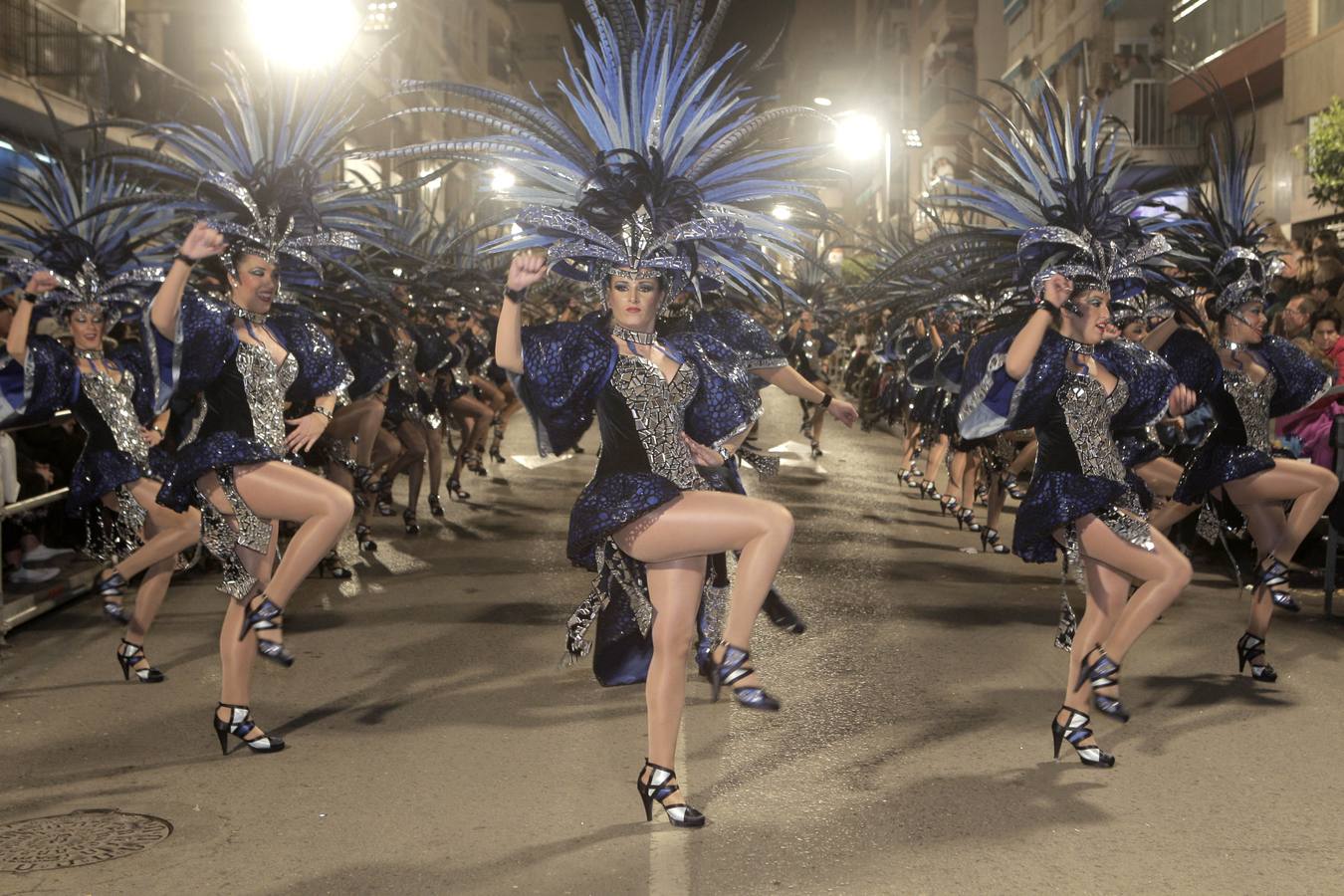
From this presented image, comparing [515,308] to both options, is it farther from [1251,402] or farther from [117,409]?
[1251,402]

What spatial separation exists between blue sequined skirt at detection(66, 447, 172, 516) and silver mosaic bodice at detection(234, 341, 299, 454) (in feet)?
6.07

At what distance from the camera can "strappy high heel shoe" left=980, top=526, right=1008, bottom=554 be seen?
13562 millimetres

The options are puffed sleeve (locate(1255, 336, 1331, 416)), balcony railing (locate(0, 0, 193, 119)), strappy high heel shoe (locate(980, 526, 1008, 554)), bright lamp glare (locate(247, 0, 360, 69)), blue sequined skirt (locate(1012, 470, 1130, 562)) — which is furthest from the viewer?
balcony railing (locate(0, 0, 193, 119))

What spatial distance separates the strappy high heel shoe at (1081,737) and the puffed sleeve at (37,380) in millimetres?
5692

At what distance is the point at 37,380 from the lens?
9.04 m

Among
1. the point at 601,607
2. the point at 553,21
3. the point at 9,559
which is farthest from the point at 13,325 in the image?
the point at 553,21

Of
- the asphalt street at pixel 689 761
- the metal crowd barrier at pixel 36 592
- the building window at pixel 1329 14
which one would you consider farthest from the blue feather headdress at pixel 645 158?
the building window at pixel 1329 14

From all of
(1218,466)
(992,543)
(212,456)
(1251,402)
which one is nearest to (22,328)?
(212,456)

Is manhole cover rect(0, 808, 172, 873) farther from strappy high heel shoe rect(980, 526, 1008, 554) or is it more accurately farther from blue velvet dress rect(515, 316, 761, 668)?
strappy high heel shoe rect(980, 526, 1008, 554)

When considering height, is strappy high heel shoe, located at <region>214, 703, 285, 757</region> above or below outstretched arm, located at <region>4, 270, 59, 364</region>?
below

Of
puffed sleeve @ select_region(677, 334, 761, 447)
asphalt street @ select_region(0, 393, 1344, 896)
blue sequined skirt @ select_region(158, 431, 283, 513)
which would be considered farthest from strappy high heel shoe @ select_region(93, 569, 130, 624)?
puffed sleeve @ select_region(677, 334, 761, 447)

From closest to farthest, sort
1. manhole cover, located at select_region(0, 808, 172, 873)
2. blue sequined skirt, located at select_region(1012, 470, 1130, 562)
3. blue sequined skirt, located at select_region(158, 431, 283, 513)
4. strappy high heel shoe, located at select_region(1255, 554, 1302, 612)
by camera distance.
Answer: manhole cover, located at select_region(0, 808, 172, 873), blue sequined skirt, located at select_region(1012, 470, 1130, 562), blue sequined skirt, located at select_region(158, 431, 283, 513), strappy high heel shoe, located at select_region(1255, 554, 1302, 612)

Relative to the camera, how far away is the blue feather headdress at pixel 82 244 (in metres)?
9.13

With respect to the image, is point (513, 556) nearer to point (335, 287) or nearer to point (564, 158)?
point (335, 287)
